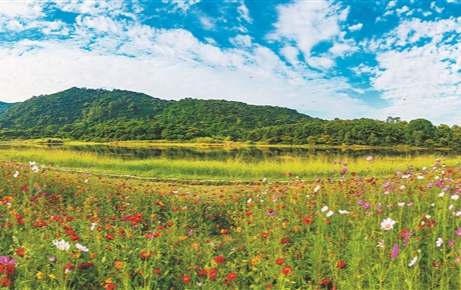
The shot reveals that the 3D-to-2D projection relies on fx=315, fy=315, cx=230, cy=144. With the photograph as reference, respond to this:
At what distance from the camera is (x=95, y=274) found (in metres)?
2.64

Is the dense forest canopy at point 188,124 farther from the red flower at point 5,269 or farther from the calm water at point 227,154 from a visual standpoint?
the red flower at point 5,269

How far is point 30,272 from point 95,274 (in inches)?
A: 18.9

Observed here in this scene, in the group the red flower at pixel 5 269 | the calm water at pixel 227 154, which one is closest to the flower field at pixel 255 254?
the red flower at pixel 5 269

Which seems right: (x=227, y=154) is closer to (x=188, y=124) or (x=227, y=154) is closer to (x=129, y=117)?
(x=188, y=124)

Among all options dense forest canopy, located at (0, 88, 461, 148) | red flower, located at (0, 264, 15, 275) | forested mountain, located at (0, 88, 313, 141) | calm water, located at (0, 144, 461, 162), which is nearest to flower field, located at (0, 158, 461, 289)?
red flower, located at (0, 264, 15, 275)

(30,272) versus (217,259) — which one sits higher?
(217,259)

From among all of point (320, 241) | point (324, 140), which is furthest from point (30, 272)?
point (324, 140)

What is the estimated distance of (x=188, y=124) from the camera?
75.9m

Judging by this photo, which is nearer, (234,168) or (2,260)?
(2,260)

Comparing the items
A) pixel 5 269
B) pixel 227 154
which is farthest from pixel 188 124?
pixel 5 269

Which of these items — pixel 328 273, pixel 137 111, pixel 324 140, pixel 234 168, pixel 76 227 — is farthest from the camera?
pixel 137 111

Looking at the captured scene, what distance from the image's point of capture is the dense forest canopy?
184ft

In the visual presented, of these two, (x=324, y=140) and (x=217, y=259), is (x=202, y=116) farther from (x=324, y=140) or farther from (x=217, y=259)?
(x=217, y=259)

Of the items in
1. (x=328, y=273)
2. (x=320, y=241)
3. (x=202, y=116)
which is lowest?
(x=328, y=273)
